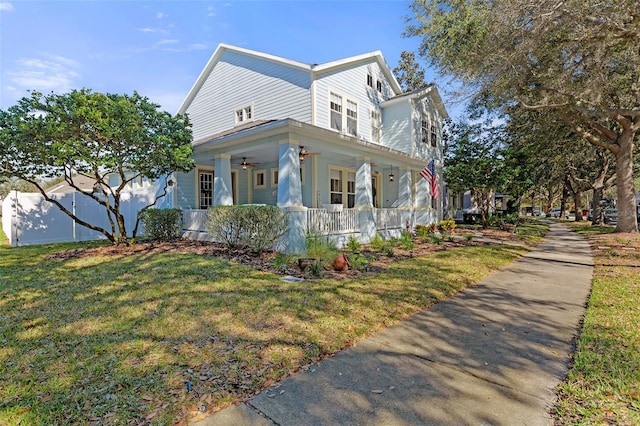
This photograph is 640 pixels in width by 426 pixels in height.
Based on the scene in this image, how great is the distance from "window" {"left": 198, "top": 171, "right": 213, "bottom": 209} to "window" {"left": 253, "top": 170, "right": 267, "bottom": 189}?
75.6 inches

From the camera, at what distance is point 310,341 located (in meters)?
3.52

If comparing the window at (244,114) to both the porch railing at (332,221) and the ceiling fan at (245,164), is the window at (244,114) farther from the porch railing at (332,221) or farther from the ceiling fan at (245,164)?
the porch railing at (332,221)

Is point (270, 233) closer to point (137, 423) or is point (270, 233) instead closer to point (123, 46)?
point (137, 423)

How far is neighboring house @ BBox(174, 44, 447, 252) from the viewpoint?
369 inches

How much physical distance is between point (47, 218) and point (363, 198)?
37.2ft

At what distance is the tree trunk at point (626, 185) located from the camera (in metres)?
13.4

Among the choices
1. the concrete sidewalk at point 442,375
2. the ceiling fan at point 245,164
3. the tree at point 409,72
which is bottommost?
the concrete sidewalk at point 442,375

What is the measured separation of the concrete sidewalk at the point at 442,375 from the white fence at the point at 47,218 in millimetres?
11681

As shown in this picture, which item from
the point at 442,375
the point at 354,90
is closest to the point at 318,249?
the point at 442,375

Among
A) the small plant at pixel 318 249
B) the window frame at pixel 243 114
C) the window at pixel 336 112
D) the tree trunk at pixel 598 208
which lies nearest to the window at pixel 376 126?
the window at pixel 336 112

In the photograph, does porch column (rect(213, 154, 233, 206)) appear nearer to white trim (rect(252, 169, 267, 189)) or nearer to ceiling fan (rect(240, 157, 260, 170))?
ceiling fan (rect(240, 157, 260, 170))

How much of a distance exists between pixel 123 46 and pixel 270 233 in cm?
759

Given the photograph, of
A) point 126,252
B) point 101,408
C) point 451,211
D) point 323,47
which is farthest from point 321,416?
point 451,211

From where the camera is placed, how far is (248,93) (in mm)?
13805
